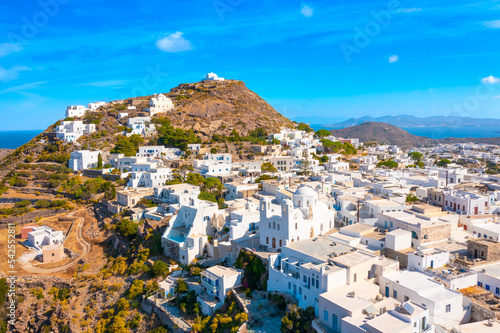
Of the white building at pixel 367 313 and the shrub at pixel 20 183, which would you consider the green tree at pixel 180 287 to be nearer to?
the white building at pixel 367 313

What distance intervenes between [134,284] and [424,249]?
1670 cm

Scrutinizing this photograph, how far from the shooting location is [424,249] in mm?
19047

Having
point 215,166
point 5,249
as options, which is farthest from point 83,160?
point 215,166

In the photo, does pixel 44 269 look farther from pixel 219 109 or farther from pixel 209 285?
pixel 219 109

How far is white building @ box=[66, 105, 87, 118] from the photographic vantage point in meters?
67.2

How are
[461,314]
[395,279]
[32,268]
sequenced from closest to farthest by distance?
[461,314] < [395,279] < [32,268]

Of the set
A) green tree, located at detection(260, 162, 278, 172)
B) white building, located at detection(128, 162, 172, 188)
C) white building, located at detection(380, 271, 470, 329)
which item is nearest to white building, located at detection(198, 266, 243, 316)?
white building, located at detection(380, 271, 470, 329)

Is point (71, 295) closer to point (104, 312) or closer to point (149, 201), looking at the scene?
point (104, 312)

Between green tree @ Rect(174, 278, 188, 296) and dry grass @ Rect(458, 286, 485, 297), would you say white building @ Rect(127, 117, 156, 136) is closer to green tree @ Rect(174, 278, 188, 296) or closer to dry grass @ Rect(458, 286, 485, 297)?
green tree @ Rect(174, 278, 188, 296)

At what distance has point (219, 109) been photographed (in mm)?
69812

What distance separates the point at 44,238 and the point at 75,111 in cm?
4099

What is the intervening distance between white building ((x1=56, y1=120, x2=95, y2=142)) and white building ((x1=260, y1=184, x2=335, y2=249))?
4482cm

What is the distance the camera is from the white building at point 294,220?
20906 mm

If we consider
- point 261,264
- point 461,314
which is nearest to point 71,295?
point 261,264
